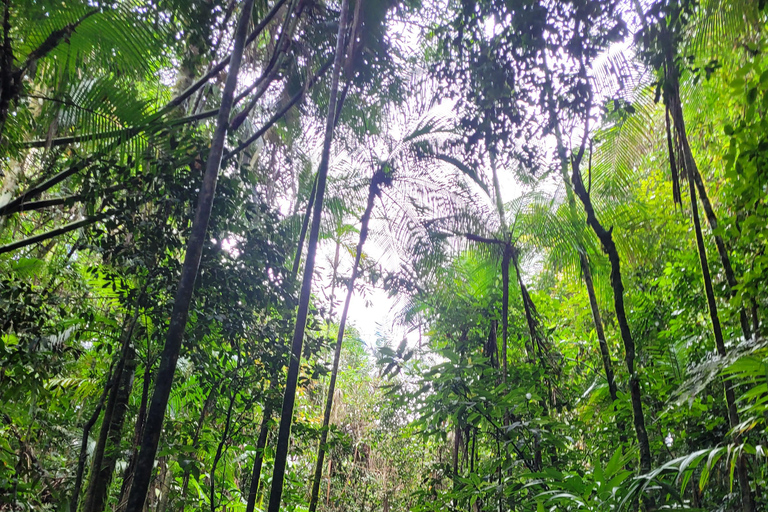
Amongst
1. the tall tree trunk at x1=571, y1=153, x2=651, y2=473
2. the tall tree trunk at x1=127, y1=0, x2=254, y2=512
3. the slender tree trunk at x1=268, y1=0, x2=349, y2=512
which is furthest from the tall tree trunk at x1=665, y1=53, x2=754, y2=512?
the tall tree trunk at x1=127, y1=0, x2=254, y2=512

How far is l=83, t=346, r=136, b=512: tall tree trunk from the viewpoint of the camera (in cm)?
326

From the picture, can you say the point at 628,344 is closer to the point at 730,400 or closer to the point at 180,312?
the point at 730,400

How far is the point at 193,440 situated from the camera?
3.79 metres

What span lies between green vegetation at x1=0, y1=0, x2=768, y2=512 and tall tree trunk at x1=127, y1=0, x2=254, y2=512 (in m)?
0.01

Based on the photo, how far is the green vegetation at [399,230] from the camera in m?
2.47

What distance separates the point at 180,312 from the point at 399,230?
4.55 metres

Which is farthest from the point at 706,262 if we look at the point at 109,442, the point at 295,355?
the point at 109,442

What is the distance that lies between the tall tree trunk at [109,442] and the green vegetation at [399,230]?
3 cm

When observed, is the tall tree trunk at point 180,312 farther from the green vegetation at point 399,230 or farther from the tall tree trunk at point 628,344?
the tall tree trunk at point 628,344

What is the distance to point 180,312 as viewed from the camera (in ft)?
7.52

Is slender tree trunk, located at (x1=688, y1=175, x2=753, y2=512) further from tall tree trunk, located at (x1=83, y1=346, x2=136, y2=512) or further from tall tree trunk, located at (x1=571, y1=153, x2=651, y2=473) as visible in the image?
tall tree trunk, located at (x1=83, y1=346, x2=136, y2=512)

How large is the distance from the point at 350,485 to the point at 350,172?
7009 mm

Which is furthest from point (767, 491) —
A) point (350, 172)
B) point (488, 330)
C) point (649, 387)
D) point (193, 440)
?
point (350, 172)

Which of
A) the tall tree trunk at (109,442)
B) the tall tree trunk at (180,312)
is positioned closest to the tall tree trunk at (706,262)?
the tall tree trunk at (180,312)
